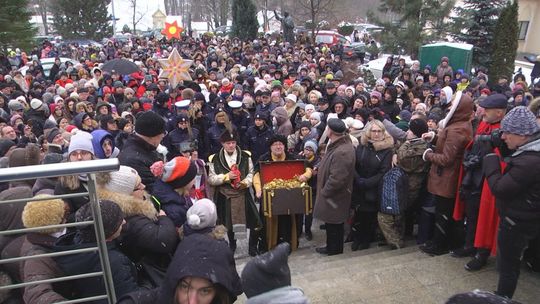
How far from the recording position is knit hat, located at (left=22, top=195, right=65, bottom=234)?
2717 mm

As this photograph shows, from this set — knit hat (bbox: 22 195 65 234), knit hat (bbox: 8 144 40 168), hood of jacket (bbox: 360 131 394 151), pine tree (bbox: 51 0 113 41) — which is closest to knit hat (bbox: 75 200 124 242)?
knit hat (bbox: 22 195 65 234)

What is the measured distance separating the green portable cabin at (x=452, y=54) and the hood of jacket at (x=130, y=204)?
16120 mm

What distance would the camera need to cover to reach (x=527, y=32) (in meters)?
28.9

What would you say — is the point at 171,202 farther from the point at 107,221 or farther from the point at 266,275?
the point at 266,275

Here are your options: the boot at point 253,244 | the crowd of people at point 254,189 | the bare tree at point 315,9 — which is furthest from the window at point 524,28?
the boot at point 253,244

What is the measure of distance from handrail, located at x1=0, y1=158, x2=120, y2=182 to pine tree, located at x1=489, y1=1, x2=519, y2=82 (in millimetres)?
16089

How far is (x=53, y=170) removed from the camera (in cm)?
227

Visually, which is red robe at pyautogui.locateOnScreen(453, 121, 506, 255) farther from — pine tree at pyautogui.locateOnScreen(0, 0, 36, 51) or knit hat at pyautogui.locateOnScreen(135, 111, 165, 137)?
pine tree at pyautogui.locateOnScreen(0, 0, 36, 51)

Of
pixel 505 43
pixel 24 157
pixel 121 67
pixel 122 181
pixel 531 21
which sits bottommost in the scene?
pixel 24 157

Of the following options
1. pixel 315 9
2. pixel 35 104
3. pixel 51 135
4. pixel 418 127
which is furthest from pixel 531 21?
pixel 51 135

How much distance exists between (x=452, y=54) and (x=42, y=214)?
16833 millimetres

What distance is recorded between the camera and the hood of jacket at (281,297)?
5.74 feet

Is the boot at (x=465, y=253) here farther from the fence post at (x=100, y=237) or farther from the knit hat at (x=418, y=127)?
the fence post at (x=100, y=237)

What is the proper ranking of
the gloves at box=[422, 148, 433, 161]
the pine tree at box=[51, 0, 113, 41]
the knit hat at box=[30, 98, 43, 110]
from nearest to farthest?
the gloves at box=[422, 148, 433, 161] < the knit hat at box=[30, 98, 43, 110] < the pine tree at box=[51, 0, 113, 41]
